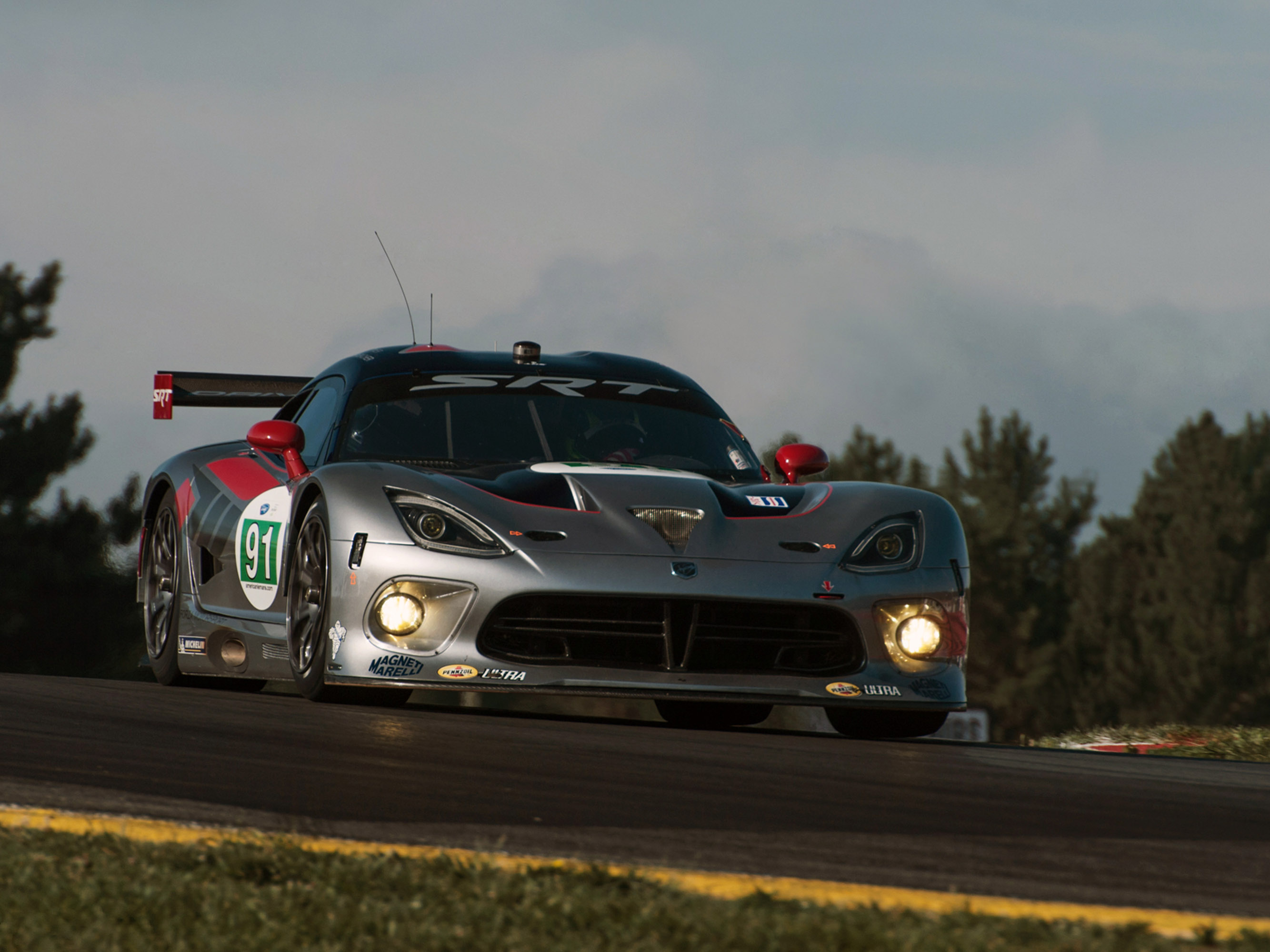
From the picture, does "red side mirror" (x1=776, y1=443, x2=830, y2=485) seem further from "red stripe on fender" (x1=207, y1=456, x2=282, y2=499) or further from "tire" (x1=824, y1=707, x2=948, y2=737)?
"red stripe on fender" (x1=207, y1=456, x2=282, y2=499)

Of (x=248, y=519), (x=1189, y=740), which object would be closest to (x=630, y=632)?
(x=248, y=519)

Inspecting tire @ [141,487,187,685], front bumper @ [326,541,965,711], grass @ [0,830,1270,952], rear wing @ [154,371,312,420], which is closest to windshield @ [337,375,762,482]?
front bumper @ [326,541,965,711]

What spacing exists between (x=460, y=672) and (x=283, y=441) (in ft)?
5.61

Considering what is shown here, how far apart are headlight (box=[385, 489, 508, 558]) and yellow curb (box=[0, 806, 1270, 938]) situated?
8.42 feet

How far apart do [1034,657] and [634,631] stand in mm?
77486

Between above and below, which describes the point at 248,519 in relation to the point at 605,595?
above

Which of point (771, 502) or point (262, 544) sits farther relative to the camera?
point (262, 544)

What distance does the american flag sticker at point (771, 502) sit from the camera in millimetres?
6625

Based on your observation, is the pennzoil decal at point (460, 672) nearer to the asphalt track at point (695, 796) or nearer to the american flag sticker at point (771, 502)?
the asphalt track at point (695, 796)

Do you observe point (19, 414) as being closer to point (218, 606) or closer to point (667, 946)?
Result: point (218, 606)

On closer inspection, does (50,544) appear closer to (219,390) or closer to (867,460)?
(219,390)

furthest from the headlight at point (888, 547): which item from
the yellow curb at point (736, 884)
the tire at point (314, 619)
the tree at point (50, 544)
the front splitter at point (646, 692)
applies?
the tree at point (50, 544)

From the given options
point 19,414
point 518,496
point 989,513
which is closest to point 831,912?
point 518,496

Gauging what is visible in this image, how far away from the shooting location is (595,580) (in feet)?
20.1
